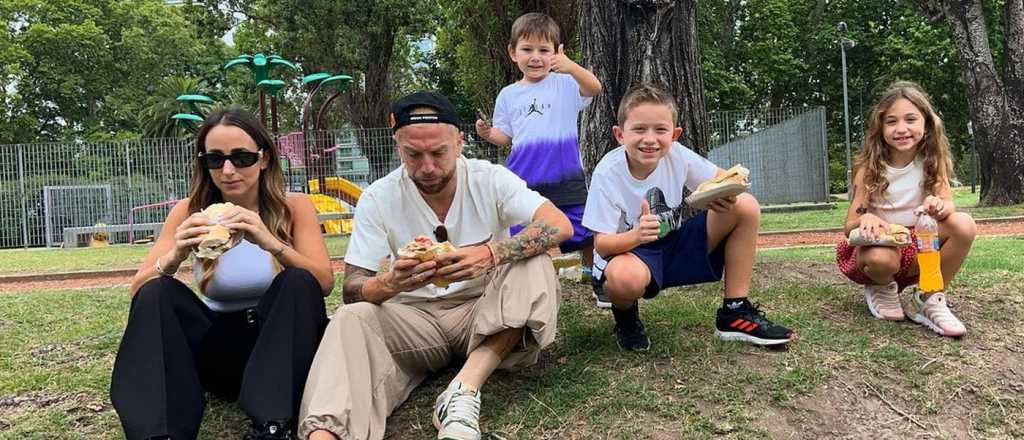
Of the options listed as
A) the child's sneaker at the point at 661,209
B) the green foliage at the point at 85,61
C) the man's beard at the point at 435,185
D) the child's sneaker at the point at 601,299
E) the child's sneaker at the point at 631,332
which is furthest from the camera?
the green foliage at the point at 85,61

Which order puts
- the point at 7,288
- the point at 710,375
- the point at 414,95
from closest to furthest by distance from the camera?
the point at 414,95 → the point at 710,375 → the point at 7,288

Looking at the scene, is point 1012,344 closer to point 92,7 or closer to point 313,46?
point 313,46

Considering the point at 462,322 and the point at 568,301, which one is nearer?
the point at 462,322

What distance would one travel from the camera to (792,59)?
1260 inches

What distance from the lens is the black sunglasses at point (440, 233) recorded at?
2.93 metres

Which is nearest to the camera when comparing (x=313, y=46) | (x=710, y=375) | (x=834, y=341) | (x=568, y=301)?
A: (x=710, y=375)

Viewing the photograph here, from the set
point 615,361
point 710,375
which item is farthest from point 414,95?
point 710,375

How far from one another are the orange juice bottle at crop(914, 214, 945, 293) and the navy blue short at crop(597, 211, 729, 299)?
3.47 feet

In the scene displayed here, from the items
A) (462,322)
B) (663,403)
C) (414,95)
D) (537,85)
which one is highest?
(537,85)

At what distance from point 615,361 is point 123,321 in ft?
12.1

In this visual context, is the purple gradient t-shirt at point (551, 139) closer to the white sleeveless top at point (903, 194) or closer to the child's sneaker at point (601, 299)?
the child's sneaker at point (601, 299)

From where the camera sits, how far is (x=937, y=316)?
140 inches

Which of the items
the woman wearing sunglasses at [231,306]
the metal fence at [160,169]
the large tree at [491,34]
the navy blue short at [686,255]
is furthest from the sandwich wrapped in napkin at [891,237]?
the metal fence at [160,169]

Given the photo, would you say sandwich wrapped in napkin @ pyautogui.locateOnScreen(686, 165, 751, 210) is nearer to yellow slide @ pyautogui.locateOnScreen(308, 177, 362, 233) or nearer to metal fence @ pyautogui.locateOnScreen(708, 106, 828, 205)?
yellow slide @ pyautogui.locateOnScreen(308, 177, 362, 233)
